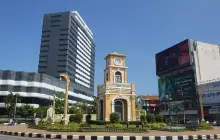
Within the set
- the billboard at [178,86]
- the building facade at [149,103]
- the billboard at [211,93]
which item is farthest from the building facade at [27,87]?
the billboard at [211,93]

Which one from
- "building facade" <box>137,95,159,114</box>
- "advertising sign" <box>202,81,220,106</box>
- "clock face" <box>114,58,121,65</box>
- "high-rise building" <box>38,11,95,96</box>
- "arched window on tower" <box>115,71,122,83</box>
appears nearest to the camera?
"arched window on tower" <box>115,71,122,83</box>

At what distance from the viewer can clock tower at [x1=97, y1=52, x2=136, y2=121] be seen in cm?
3288

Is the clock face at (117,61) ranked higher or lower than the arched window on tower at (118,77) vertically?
higher

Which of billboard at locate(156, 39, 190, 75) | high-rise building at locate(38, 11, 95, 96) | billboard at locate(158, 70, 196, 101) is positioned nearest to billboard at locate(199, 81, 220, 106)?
billboard at locate(158, 70, 196, 101)

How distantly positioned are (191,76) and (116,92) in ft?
166

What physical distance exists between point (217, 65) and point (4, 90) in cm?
7597

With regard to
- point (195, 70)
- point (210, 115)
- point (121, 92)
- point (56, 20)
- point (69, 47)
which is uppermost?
point (56, 20)

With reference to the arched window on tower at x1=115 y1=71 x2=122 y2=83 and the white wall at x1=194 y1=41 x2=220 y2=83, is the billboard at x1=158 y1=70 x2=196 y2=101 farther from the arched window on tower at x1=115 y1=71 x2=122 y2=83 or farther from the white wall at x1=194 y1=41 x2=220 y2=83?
the arched window on tower at x1=115 y1=71 x2=122 y2=83

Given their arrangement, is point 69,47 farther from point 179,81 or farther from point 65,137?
point 65,137

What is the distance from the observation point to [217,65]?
8106cm

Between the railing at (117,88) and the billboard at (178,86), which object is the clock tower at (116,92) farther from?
the billboard at (178,86)

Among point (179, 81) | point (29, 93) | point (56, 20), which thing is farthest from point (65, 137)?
point (56, 20)

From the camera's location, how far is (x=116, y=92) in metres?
33.3

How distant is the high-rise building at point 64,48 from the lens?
354ft
